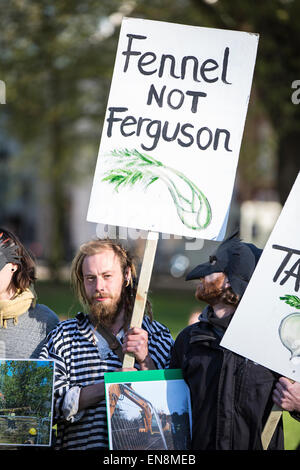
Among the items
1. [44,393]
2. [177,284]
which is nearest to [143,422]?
[44,393]

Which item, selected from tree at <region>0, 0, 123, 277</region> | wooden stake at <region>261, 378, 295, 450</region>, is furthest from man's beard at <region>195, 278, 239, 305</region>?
tree at <region>0, 0, 123, 277</region>

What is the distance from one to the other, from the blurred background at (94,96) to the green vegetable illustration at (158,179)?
5179 millimetres

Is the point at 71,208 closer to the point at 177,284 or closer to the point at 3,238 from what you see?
the point at 177,284

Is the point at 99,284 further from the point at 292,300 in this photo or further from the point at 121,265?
the point at 292,300

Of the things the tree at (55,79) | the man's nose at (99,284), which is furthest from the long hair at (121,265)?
the tree at (55,79)

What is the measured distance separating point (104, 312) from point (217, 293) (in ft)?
1.66

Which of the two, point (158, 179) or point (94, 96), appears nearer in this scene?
point (158, 179)

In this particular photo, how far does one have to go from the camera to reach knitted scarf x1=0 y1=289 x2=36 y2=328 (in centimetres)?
308

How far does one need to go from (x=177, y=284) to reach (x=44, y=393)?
64.8 feet

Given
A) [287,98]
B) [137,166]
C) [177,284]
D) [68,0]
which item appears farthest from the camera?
[177,284]

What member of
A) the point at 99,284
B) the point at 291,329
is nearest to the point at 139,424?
the point at 99,284

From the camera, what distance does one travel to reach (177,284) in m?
22.6

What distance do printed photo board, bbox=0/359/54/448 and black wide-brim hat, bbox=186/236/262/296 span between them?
766 millimetres

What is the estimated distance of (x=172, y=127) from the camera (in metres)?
3.00
